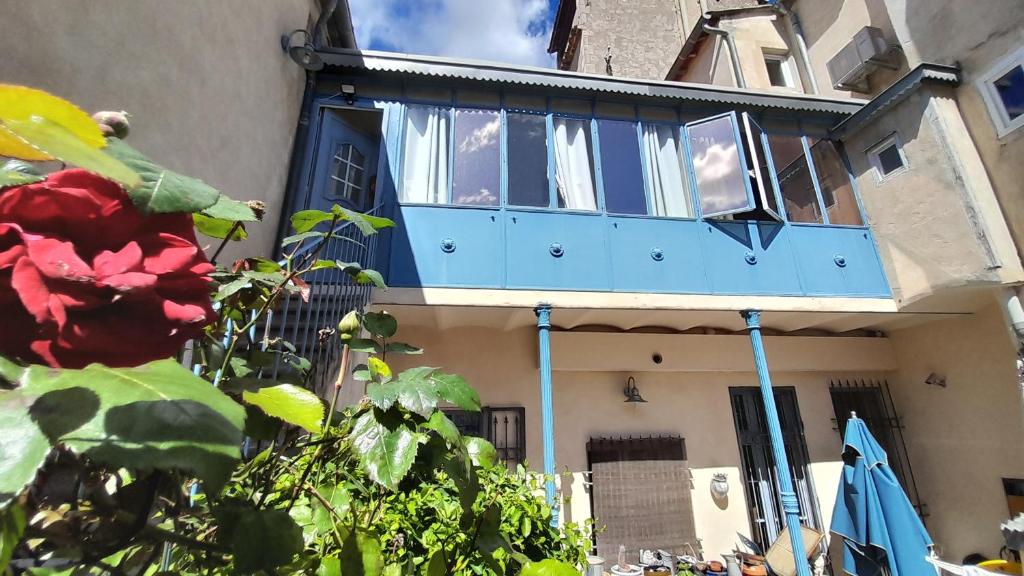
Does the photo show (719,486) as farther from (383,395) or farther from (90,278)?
(90,278)

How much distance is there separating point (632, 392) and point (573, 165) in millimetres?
3590

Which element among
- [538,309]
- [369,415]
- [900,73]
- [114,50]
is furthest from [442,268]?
[900,73]

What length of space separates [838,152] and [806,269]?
8.11 ft

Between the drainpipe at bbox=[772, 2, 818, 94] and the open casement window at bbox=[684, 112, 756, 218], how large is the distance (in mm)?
3621

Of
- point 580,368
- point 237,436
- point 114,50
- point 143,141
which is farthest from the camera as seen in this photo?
point 580,368

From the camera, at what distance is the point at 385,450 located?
806mm

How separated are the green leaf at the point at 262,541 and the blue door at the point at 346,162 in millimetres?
5318

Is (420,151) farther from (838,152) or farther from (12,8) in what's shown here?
(838,152)

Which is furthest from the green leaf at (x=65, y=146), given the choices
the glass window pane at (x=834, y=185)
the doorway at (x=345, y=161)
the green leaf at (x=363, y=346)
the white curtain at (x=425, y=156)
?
the glass window pane at (x=834, y=185)

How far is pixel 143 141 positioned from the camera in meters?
2.91

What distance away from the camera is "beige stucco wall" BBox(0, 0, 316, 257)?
2.28 meters

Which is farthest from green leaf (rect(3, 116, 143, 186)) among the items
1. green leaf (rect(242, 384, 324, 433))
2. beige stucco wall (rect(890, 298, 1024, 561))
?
beige stucco wall (rect(890, 298, 1024, 561))

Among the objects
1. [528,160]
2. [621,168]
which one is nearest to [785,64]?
[621,168]

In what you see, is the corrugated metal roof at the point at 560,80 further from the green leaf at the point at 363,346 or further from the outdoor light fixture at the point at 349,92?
the green leaf at the point at 363,346
